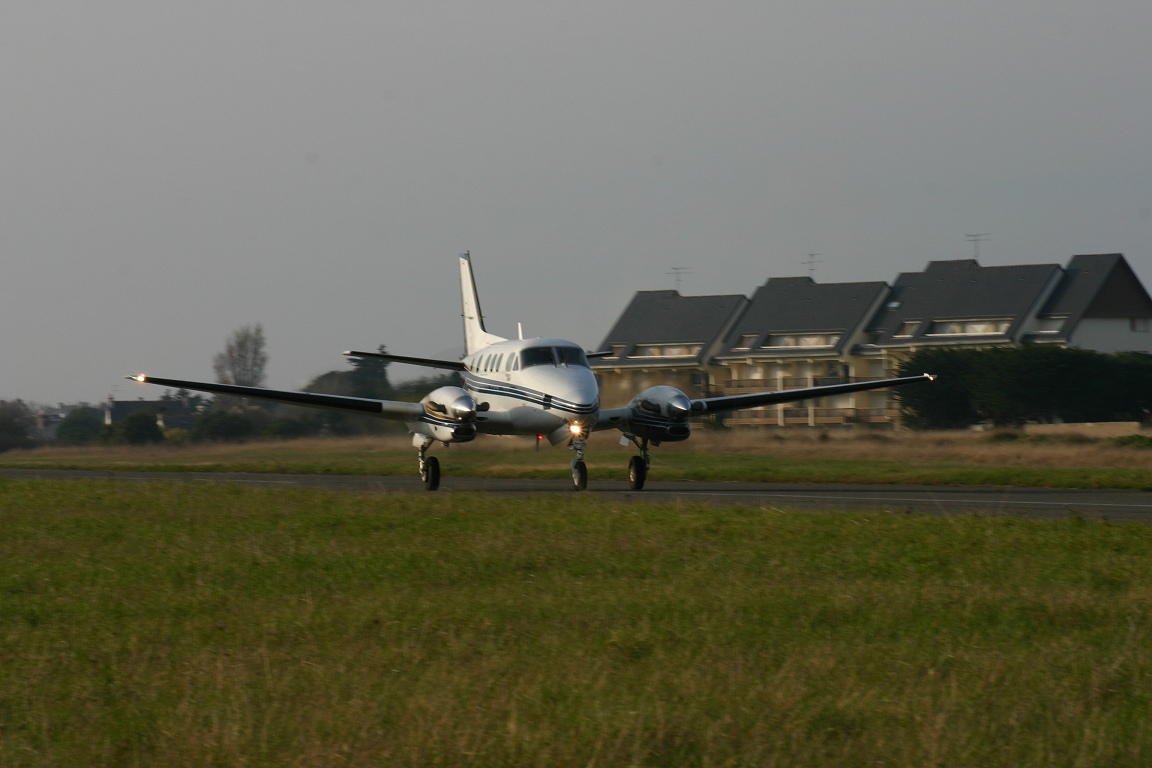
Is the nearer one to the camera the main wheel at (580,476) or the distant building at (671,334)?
the main wheel at (580,476)

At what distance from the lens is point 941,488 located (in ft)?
75.8

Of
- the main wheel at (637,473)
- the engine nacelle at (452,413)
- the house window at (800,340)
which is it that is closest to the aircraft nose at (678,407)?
the main wheel at (637,473)

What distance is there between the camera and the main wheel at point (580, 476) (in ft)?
73.0

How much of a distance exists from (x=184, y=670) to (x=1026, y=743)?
4.60 m

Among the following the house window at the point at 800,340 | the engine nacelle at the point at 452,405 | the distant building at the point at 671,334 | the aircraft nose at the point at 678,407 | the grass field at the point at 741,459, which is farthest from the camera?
the distant building at the point at 671,334

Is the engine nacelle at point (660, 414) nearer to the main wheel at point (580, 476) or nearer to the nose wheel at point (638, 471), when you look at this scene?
the nose wheel at point (638, 471)

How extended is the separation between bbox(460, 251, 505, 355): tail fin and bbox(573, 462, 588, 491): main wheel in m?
7.70

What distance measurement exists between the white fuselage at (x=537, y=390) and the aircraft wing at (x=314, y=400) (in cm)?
149

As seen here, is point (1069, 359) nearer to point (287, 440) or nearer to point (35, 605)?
point (287, 440)

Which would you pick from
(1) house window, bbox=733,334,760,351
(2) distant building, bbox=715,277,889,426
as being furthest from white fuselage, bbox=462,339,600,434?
(1) house window, bbox=733,334,760,351

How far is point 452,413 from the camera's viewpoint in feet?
74.9

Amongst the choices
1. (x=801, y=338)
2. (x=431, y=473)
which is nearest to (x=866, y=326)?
(x=801, y=338)

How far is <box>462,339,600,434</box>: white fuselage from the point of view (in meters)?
22.0

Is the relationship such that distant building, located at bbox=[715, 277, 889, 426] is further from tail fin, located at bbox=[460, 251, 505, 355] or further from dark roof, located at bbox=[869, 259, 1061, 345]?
tail fin, located at bbox=[460, 251, 505, 355]
